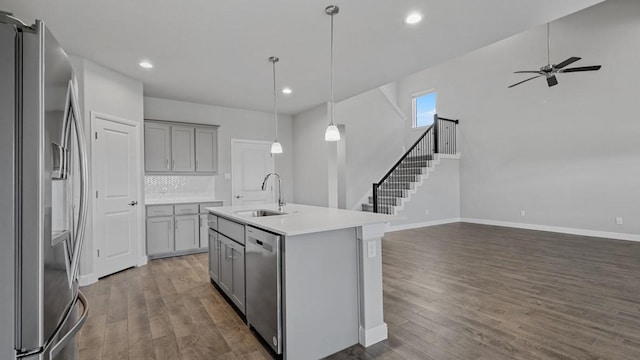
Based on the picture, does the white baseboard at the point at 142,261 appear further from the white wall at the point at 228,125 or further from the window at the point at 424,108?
the window at the point at 424,108

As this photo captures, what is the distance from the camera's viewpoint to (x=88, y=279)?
358 cm

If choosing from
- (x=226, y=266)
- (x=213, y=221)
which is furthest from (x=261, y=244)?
(x=213, y=221)

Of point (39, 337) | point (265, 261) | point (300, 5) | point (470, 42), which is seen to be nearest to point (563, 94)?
point (470, 42)

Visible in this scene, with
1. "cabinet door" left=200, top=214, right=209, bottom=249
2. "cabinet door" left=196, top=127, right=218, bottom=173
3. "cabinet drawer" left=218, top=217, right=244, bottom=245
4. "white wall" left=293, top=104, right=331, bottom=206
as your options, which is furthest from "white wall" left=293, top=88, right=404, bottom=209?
"cabinet drawer" left=218, top=217, right=244, bottom=245

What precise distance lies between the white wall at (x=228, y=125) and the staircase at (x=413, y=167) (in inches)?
82.6

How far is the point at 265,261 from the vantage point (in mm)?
2100

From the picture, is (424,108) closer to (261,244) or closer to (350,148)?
(350,148)

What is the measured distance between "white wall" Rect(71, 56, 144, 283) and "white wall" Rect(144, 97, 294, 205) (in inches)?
37.9

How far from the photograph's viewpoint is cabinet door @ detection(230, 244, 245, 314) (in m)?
2.54

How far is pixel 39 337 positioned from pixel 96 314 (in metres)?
2.27

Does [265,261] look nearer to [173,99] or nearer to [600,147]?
[173,99]

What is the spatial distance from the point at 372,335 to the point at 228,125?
4.89 m

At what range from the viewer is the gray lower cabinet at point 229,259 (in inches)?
101

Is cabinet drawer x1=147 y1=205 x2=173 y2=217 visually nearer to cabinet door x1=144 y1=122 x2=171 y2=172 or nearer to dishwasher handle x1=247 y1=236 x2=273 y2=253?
cabinet door x1=144 y1=122 x2=171 y2=172
